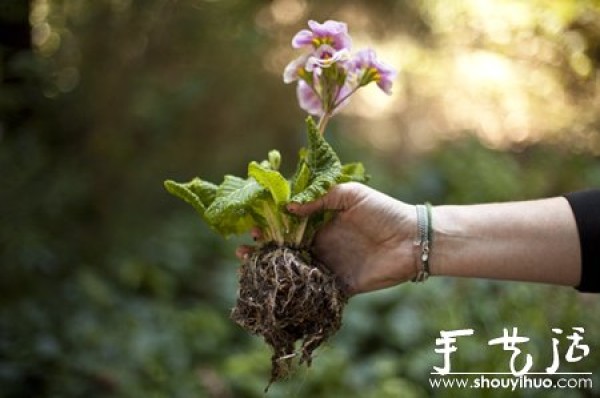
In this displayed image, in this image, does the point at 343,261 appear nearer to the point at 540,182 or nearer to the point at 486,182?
the point at 486,182

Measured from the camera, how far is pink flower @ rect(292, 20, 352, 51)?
1.88m

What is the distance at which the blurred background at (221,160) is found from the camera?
10.7 feet

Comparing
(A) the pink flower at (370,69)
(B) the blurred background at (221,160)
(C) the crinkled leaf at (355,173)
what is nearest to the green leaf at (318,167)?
(C) the crinkled leaf at (355,173)

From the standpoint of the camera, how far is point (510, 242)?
1.96 m

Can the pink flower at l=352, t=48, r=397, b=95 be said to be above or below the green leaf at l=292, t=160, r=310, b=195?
above

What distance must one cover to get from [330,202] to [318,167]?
0.10m

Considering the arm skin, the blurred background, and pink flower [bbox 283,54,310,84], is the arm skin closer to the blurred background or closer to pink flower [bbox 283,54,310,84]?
pink flower [bbox 283,54,310,84]

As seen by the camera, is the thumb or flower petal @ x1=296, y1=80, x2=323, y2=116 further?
flower petal @ x1=296, y1=80, x2=323, y2=116

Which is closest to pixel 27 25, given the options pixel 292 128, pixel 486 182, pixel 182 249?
pixel 182 249

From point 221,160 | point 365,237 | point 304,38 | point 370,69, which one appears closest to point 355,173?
point 365,237

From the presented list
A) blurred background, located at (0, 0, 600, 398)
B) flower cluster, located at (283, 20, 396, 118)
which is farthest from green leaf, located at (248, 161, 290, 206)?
blurred background, located at (0, 0, 600, 398)

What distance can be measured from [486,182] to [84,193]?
8.75 feet

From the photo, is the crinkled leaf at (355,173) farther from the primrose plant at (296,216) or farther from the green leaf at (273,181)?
the green leaf at (273,181)

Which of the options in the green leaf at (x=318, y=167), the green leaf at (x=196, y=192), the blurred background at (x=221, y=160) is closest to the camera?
the green leaf at (x=318, y=167)
